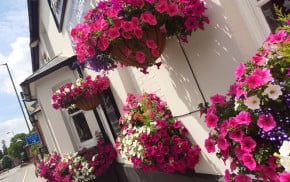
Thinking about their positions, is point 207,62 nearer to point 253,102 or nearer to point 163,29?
point 163,29

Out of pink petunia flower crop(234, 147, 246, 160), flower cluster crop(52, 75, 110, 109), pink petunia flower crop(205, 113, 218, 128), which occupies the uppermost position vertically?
flower cluster crop(52, 75, 110, 109)

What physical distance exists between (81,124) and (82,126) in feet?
0.24

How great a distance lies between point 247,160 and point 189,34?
141 cm

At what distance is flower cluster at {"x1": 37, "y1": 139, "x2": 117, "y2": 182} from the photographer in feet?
29.4

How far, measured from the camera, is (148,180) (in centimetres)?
642

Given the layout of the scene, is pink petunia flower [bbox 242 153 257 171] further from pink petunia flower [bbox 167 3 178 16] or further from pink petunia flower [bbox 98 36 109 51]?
pink petunia flower [bbox 98 36 109 51]

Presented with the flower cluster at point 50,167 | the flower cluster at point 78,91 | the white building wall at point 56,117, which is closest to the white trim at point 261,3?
the flower cluster at point 78,91

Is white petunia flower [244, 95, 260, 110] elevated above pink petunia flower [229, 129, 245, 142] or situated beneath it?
elevated above

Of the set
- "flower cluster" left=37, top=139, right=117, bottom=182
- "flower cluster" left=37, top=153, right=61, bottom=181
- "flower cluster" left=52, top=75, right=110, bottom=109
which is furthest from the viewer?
"flower cluster" left=37, top=153, right=61, bottom=181

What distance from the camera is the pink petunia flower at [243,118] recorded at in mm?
→ 2179

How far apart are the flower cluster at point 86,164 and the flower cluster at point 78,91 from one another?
6.22 ft

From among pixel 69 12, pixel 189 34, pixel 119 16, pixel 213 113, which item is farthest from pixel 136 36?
pixel 69 12

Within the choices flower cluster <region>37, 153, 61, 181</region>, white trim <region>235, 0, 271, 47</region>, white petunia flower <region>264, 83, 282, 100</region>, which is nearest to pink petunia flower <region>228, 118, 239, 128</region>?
white petunia flower <region>264, 83, 282, 100</region>

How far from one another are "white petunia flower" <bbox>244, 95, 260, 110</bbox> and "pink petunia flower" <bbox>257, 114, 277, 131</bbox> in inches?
3.1
